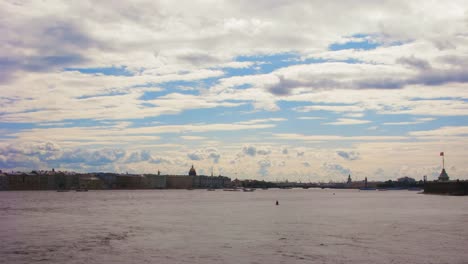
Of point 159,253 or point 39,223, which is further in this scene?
point 39,223

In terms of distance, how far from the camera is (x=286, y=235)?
52.5 m

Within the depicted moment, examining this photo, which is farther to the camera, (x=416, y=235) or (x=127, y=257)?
(x=416, y=235)

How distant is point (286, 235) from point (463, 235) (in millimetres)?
16572

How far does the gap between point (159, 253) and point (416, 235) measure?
83.5 ft

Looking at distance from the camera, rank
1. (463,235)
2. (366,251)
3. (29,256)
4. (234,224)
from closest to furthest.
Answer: (29,256) < (366,251) < (463,235) < (234,224)

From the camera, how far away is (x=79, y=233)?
177 feet

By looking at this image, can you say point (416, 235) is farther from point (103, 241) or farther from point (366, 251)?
point (103, 241)

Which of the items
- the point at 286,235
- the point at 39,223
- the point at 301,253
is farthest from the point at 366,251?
the point at 39,223

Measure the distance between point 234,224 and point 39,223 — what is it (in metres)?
23.4

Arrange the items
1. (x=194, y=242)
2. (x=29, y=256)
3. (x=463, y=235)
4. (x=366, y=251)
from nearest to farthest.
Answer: (x=29, y=256) → (x=366, y=251) → (x=194, y=242) → (x=463, y=235)

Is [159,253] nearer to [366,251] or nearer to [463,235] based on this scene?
[366,251]

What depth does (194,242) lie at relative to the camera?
46625 mm

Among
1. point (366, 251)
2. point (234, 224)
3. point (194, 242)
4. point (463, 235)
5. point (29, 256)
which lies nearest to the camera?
point (29, 256)

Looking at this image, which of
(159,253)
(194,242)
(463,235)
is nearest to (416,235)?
(463,235)
